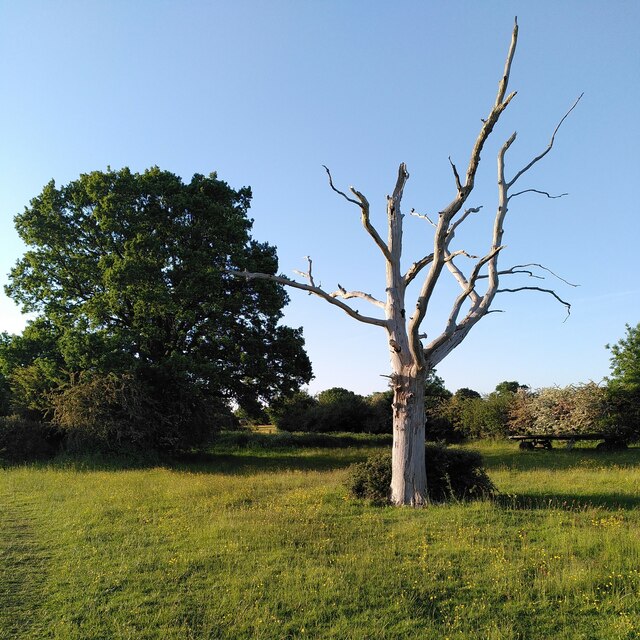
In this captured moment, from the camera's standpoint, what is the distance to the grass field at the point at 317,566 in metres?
5.61

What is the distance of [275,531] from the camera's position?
9.10 metres

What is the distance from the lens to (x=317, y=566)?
723cm

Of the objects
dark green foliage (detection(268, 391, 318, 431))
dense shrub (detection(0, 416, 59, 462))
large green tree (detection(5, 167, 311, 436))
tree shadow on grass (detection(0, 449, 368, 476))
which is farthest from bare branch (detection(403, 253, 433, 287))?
dark green foliage (detection(268, 391, 318, 431))

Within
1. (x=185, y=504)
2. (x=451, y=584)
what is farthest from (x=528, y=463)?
(x=451, y=584)

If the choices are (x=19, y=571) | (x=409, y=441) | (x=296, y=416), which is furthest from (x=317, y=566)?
(x=296, y=416)

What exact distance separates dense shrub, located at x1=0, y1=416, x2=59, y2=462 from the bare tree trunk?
17.9 meters

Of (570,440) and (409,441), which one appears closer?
(409,441)

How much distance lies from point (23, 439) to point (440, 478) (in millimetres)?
19301

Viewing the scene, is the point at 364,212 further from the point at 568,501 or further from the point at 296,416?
the point at 296,416

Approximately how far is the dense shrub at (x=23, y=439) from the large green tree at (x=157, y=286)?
2.60m

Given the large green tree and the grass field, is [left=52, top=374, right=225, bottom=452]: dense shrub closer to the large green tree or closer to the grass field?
the large green tree

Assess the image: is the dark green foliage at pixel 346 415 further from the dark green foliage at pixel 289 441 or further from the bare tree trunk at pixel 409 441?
the bare tree trunk at pixel 409 441

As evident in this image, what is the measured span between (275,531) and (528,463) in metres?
15.7

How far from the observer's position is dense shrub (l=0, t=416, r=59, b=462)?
75.7 ft
